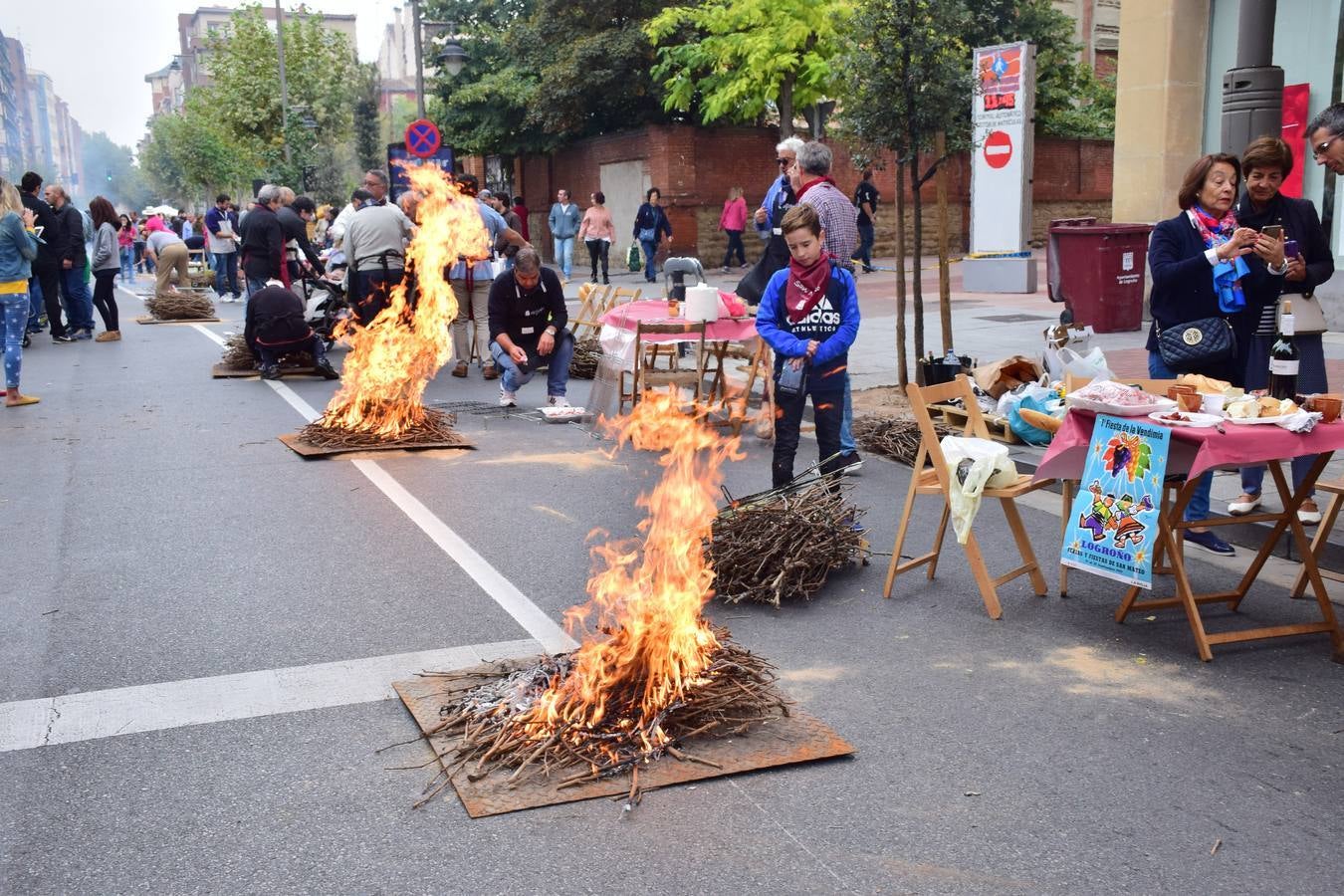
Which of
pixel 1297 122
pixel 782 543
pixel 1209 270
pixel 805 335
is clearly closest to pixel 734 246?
pixel 1297 122

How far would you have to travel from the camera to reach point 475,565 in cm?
631

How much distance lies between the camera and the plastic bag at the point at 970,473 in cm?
549

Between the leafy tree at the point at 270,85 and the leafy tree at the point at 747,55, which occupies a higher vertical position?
the leafy tree at the point at 270,85

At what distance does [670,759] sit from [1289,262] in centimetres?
396

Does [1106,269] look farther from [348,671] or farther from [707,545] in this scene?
[348,671]

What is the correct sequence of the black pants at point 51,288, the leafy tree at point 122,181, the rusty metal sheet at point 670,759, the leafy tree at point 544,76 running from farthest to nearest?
the leafy tree at point 122,181 < the leafy tree at point 544,76 < the black pants at point 51,288 < the rusty metal sheet at point 670,759

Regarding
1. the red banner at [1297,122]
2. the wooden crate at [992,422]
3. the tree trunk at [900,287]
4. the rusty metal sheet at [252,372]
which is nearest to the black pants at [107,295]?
the rusty metal sheet at [252,372]

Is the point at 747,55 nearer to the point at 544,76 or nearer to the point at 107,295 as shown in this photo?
the point at 544,76

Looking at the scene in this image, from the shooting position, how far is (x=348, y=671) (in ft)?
15.8

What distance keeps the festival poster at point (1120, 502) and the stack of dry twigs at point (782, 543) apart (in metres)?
1.15

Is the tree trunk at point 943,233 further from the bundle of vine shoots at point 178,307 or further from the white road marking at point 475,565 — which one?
the bundle of vine shoots at point 178,307

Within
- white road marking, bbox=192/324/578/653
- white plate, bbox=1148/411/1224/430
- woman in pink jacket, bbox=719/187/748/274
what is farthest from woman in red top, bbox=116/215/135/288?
white plate, bbox=1148/411/1224/430

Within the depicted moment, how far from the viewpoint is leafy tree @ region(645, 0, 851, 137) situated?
24.8 metres

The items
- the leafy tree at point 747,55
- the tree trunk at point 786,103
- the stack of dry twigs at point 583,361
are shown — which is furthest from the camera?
the tree trunk at point 786,103
